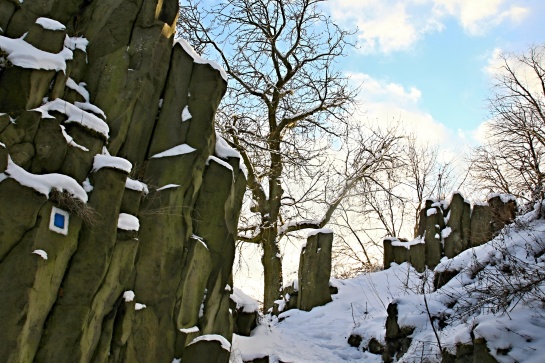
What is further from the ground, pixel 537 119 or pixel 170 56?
pixel 537 119

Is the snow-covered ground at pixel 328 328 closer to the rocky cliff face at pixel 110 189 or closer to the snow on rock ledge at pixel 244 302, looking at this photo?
the snow on rock ledge at pixel 244 302

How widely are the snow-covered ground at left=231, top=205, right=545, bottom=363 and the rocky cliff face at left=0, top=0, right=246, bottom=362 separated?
1.88m

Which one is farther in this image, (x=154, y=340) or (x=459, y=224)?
(x=459, y=224)

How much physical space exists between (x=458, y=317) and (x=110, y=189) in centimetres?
497

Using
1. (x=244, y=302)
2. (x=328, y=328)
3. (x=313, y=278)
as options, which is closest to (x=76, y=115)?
(x=244, y=302)

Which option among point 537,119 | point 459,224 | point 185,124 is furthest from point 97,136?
point 537,119

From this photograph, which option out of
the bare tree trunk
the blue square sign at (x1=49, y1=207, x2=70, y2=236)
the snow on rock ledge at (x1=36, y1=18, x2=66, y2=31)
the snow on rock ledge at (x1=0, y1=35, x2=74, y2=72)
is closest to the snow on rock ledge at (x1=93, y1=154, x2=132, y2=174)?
the blue square sign at (x1=49, y1=207, x2=70, y2=236)

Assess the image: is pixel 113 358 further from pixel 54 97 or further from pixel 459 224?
pixel 459 224

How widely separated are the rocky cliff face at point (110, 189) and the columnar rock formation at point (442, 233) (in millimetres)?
8116

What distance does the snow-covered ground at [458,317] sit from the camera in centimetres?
552

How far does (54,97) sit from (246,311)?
5525 mm

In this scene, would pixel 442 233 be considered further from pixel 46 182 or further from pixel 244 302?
pixel 46 182

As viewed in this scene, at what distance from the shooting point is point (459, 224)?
1468 cm

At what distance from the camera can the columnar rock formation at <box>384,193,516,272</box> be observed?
563 inches
